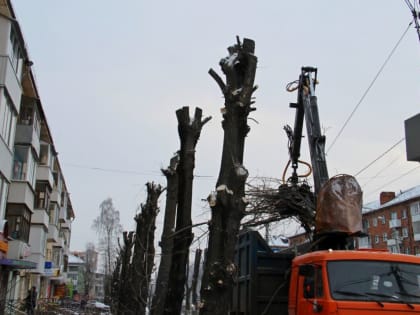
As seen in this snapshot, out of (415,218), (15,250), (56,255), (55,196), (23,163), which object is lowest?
(15,250)

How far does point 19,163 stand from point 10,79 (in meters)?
7.89

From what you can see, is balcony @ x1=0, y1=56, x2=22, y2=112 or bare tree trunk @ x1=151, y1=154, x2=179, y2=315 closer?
bare tree trunk @ x1=151, y1=154, x2=179, y2=315

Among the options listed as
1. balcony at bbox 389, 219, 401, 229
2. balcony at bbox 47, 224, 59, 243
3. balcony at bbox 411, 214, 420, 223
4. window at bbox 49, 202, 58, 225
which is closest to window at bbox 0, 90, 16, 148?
balcony at bbox 47, 224, 59, 243

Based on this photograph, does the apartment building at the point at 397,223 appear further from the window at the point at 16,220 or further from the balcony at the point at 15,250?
the balcony at the point at 15,250

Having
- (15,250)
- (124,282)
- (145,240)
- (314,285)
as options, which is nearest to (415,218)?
(15,250)

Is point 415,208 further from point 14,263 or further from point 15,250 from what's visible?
point 14,263

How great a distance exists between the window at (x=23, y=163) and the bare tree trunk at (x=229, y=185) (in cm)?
2146

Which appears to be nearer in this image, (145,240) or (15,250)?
(145,240)

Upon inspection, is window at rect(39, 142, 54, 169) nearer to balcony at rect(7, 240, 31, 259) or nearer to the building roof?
balcony at rect(7, 240, 31, 259)

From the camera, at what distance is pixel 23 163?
2733 centimetres

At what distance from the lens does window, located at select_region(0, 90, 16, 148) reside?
20.0 m

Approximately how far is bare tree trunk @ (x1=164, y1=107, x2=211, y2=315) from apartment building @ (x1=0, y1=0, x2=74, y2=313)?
7.59m

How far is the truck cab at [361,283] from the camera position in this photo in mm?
6383

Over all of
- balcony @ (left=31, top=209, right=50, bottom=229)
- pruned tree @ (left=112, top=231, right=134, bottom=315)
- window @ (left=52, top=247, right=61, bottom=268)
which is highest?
balcony @ (left=31, top=209, right=50, bottom=229)
